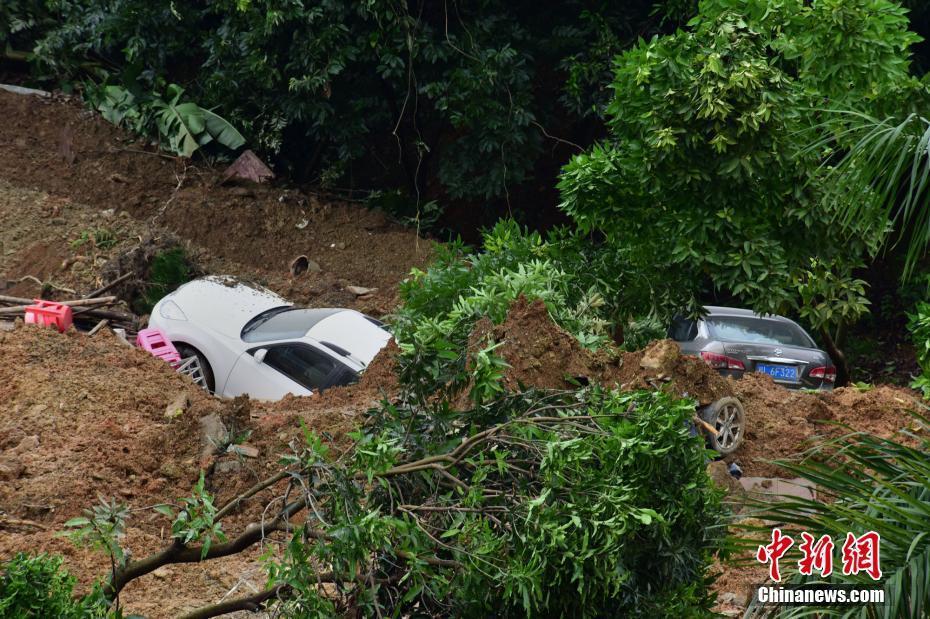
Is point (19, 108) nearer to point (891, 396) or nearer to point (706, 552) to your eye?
point (891, 396)

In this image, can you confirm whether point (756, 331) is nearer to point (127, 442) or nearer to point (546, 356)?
point (546, 356)

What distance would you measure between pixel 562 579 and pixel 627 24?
13.1m

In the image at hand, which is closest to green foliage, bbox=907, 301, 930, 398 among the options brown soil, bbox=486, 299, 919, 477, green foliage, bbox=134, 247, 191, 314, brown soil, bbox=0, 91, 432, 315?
brown soil, bbox=486, 299, 919, 477

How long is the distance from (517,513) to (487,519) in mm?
133

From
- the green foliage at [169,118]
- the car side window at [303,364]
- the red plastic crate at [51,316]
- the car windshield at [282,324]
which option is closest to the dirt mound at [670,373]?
the car side window at [303,364]

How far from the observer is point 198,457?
8086mm

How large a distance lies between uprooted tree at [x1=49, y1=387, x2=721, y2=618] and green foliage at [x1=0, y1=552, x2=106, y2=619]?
0.45 feet

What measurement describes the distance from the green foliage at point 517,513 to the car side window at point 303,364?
228 inches

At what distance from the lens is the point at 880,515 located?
3855 mm

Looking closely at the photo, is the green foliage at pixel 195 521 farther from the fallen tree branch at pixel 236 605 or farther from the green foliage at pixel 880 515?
the green foliage at pixel 880 515

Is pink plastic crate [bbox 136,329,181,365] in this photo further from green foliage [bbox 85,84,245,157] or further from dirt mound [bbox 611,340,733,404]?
green foliage [bbox 85,84,245,157]

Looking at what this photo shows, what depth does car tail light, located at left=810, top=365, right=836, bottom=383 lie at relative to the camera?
12266mm

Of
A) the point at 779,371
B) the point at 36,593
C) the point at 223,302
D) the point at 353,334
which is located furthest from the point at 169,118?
the point at 36,593

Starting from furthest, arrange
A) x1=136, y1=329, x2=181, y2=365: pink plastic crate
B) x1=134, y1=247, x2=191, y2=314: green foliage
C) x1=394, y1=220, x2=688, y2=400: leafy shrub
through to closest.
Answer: x1=134, y1=247, x2=191, y2=314: green foliage
x1=136, y1=329, x2=181, y2=365: pink plastic crate
x1=394, y1=220, x2=688, y2=400: leafy shrub
